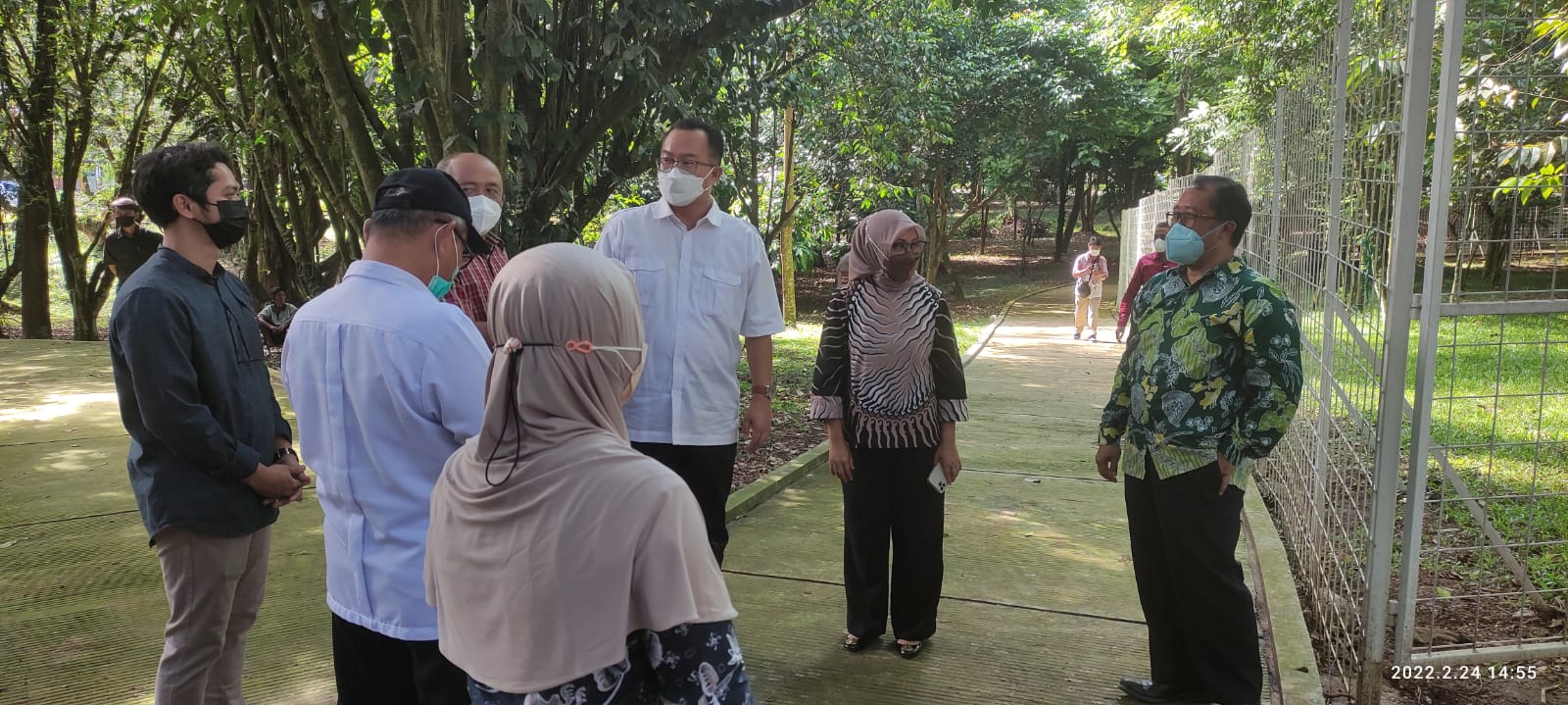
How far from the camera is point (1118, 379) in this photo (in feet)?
11.5

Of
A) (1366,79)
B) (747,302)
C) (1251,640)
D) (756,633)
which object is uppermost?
(1366,79)

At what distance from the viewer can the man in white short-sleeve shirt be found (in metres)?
3.48

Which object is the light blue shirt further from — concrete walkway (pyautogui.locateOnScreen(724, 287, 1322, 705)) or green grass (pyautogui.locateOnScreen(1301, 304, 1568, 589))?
green grass (pyautogui.locateOnScreen(1301, 304, 1568, 589))

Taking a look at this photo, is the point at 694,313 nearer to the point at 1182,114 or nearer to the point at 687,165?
the point at 687,165

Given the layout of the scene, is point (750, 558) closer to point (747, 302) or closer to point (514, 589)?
point (747, 302)

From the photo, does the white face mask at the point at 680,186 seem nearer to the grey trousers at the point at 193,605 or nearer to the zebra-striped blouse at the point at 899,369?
the zebra-striped blouse at the point at 899,369

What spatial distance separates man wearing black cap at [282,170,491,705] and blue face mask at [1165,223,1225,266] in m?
2.14

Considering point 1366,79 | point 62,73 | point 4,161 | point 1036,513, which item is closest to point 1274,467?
point 1036,513

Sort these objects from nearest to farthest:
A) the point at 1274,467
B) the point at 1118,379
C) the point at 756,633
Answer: the point at 1118,379, the point at 756,633, the point at 1274,467

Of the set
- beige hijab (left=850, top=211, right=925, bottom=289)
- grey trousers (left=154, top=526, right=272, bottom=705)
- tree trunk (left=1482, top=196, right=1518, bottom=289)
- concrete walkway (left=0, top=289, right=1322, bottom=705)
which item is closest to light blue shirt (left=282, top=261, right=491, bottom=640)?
grey trousers (left=154, top=526, right=272, bottom=705)

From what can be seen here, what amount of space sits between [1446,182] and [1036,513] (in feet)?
10.2

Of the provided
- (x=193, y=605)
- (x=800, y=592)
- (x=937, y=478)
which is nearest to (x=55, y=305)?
(x=800, y=592)

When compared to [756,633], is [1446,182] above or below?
above

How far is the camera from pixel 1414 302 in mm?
3109
